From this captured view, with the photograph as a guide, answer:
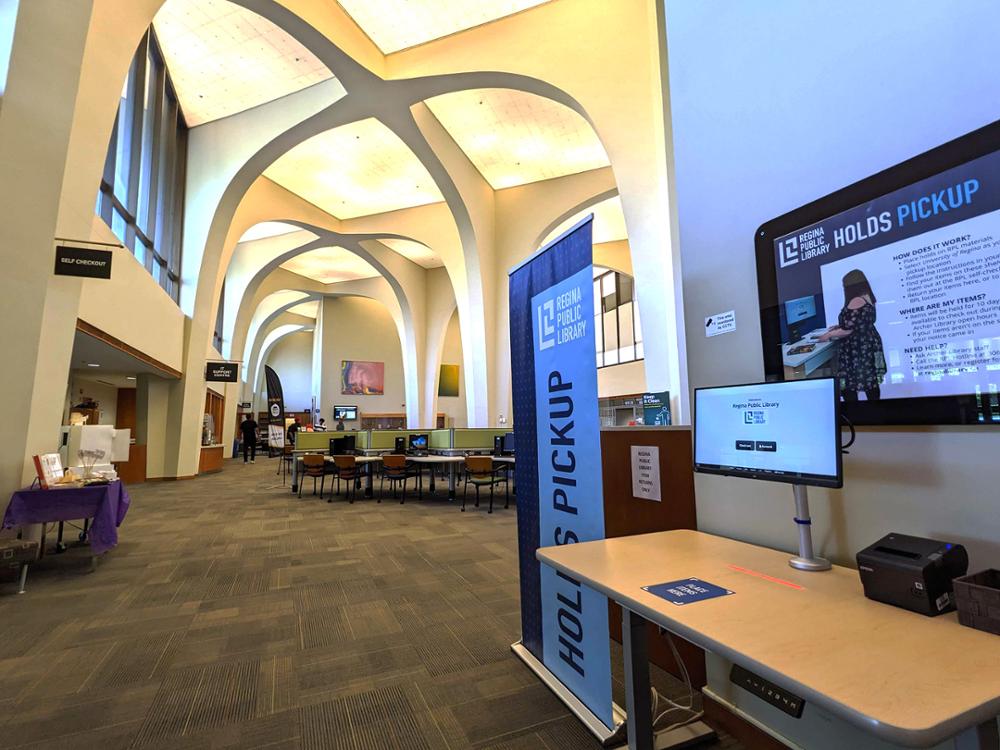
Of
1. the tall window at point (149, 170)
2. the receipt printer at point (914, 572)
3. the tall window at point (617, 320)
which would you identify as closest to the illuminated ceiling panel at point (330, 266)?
the tall window at point (149, 170)

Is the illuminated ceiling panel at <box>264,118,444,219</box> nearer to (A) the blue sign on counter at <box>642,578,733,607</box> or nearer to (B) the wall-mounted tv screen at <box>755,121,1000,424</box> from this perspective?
(B) the wall-mounted tv screen at <box>755,121,1000,424</box>

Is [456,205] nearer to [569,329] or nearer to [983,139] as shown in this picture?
[569,329]

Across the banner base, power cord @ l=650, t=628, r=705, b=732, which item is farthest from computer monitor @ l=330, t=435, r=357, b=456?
power cord @ l=650, t=628, r=705, b=732

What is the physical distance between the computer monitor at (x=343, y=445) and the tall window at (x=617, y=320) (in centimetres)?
1029

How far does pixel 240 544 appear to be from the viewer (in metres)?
5.05

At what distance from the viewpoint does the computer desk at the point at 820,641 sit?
0.74m

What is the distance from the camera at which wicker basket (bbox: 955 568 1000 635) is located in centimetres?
96

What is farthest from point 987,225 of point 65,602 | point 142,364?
point 142,364

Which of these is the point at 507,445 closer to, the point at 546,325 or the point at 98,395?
the point at 546,325

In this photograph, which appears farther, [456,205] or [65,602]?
[456,205]

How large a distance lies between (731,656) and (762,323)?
1258 mm

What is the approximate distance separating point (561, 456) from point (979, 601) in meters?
1.43

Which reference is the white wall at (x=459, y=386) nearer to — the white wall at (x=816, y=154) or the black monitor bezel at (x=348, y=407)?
the black monitor bezel at (x=348, y=407)

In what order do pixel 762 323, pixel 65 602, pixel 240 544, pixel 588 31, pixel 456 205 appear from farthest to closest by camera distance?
pixel 456 205 → pixel 588 31 → pixel 240 544 → pixel 65 602 → pixel 762 323
